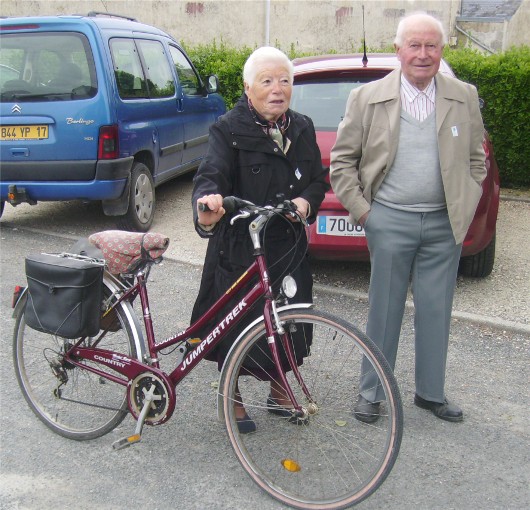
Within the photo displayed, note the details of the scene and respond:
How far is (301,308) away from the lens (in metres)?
2.95

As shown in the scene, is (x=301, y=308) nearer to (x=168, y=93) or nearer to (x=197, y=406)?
(x=197, y=406)

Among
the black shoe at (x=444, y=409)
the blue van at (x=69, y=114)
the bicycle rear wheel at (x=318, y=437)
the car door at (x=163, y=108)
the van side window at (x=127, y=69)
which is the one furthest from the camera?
the car door at (x=163, y=108)

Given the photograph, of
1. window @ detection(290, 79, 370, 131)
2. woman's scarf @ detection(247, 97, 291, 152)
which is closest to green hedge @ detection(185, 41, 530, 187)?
window @ detection(290, 79, 370, 131)

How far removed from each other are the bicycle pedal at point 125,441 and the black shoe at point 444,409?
4.92 feet

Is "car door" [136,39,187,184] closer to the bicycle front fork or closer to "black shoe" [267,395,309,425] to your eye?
"black shoe" [267,395,309,425]

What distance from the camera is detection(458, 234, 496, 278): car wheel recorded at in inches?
223

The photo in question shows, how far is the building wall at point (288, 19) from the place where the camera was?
26078 mm

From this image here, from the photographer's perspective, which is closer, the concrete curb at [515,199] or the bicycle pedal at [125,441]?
the bicycle pedal at [125,441]

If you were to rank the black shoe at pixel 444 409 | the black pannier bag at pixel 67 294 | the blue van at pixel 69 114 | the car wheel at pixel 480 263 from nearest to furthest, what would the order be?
the black pannier bag at pixel 67 294
the black shoe at pixel 444 409
the car wheel at pixel 480 263
the blue van at pixel 69 114

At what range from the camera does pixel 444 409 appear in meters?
3.79

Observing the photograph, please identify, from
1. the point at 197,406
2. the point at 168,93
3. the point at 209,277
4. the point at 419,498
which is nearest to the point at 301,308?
the point at 209,277

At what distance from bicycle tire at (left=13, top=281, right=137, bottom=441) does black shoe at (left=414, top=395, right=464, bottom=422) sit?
156 centimetres

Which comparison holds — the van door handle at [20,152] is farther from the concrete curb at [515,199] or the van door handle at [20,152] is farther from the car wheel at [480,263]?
the concrete curb at [515,199]

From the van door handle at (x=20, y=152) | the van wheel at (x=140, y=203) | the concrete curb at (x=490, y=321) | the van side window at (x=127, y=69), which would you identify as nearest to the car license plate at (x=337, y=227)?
the concrete curb at (x=490, y=321)
